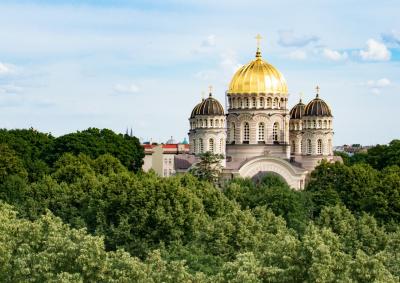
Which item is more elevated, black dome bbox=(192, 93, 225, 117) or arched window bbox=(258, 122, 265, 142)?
black dome bbox=(192, 93, 225, 117)

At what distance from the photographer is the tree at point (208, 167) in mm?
96375

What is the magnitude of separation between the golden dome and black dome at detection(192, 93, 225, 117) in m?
2.82

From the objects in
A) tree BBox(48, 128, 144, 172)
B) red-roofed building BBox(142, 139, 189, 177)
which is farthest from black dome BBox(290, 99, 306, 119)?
red-roofed building BBox(142, 139, 189, 177)

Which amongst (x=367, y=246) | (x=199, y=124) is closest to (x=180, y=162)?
(x=199, y=124)

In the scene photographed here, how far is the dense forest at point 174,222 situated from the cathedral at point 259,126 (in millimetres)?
7369

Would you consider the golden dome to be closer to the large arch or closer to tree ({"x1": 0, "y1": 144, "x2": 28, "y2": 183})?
the large arch

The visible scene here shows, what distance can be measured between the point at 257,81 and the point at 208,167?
11.3m

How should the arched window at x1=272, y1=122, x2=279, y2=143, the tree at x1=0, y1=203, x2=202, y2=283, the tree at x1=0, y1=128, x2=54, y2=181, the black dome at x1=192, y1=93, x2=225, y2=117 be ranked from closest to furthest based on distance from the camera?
the tree at x1=0, y1=203, x2=202, y2=283 < the tree at x1=0, y1=128, x2=54, y2=181 < the black dome at x1=192, y1=93, x2=225, y2=117 < the arched window at x1=272, y1=122, x2=279, y2=143

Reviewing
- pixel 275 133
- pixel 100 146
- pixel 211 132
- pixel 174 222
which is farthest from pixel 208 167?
pixel 174 222

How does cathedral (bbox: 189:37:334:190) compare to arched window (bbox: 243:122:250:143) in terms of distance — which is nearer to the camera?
cathedral (bbox: 189:37:334:190)

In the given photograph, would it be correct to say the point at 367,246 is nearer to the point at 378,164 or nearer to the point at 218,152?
the point at 218,152

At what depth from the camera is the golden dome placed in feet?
341

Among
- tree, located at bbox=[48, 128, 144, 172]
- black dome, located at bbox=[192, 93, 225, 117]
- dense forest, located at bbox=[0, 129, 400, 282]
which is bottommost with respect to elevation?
dense forest, located at bbox=[0, 129, 400, 282]

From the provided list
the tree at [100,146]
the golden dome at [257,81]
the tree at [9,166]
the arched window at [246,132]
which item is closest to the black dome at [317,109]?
the golden dome at [257,81]
